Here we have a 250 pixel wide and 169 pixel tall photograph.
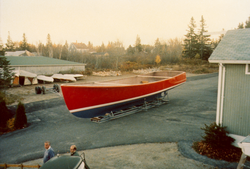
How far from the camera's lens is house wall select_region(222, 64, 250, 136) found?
5.33 m

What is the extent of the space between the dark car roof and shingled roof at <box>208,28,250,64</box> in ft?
15.8

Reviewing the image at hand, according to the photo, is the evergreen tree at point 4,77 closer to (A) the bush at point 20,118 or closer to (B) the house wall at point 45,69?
(A) the bush at point 20,118

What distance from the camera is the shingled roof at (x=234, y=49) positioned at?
5.32 meters

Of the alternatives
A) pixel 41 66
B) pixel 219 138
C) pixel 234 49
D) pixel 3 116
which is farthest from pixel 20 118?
pixel 41 66

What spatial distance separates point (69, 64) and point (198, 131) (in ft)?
87.7

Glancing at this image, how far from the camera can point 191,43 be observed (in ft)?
164

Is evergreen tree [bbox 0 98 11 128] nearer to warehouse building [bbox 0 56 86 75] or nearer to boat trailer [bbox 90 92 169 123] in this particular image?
boat trailer [bbox 90 92 169 123]

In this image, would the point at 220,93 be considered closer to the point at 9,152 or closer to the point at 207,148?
the point at 207,148

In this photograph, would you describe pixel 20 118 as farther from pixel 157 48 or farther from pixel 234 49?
pixel 157 48

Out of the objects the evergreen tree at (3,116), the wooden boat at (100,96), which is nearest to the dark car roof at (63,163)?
the wooden boat at (100,96)

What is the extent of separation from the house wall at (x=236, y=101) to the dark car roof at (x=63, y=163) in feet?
15.3

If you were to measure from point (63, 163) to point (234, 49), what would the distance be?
5793mm

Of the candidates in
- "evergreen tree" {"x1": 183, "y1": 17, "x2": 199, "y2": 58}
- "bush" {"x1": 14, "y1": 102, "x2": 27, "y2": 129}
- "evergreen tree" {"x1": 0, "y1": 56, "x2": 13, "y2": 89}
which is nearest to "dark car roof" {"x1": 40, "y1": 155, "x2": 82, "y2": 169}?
"bush" {"x1": 14, "y1": 102, "x2": 27, "y2": 129}

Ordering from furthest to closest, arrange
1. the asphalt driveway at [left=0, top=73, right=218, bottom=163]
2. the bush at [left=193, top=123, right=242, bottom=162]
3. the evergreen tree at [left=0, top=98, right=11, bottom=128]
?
the evergreen tree at [left=0, top=98, right=11, bottom=128] → the asphalt driveway at [left=0, top=73, right=218, bottom=163] → the bush at [left=193, top=123, right=242, bottom=162]
